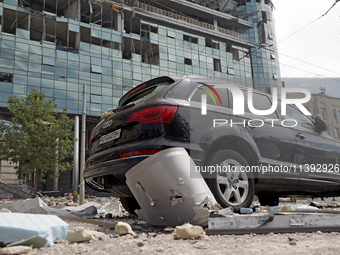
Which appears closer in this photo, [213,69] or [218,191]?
[218,191]

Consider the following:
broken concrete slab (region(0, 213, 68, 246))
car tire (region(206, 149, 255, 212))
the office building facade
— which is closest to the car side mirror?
car tire (region(206, 149, 255, 212))

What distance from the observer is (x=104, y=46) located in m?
41.6

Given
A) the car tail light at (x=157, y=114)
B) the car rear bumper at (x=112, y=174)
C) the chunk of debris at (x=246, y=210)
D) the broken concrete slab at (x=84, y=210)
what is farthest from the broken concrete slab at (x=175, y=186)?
the broken concrete slab at (x=84, y=210)

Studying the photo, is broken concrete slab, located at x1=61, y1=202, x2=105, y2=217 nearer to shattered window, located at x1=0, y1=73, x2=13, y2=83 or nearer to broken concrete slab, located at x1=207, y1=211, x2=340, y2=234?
broken concrete slab, located at x1=207, y1=211, x2=340, y2=234

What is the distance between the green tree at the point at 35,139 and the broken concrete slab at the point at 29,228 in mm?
17313

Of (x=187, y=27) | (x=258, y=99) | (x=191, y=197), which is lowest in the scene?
(x=191, y=197)

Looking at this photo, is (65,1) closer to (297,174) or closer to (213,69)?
(213,69)

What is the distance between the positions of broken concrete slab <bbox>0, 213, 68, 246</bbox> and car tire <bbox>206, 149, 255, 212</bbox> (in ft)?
5.44

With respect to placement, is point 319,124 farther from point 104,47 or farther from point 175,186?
point 104,47

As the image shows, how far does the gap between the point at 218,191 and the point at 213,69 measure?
4773cm

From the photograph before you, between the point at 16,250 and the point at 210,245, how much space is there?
144cm

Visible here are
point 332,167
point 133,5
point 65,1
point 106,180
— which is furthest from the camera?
point 133,5

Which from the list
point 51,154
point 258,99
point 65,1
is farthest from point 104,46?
point 258,99

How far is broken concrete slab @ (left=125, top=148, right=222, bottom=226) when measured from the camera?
3.21 m
